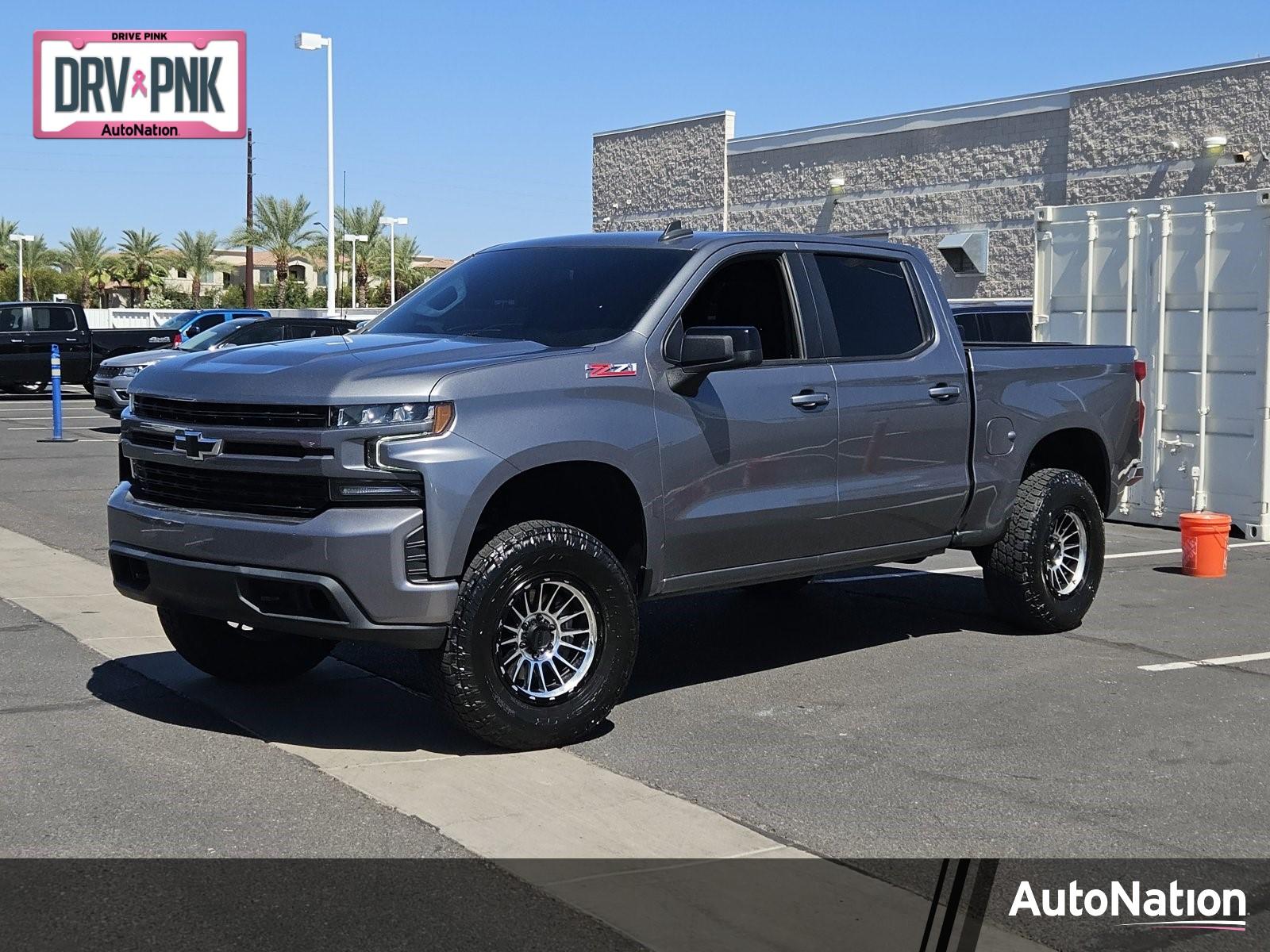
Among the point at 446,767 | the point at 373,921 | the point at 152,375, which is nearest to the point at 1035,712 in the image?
the point at 446,767

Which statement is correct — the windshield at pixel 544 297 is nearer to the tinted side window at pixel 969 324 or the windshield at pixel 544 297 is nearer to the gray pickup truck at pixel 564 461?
the gray pickup truck at pixel 564 461

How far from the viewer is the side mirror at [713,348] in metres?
6.53

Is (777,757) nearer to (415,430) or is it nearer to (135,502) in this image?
(415,430)

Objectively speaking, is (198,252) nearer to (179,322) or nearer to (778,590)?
(179,322)

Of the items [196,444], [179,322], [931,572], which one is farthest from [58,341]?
[196,444]

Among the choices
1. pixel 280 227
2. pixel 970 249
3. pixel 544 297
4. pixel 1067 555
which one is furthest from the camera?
pixel 280 227

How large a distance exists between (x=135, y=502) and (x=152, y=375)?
0.54 m

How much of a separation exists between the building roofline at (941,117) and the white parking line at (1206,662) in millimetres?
19073

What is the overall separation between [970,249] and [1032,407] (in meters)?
21.9

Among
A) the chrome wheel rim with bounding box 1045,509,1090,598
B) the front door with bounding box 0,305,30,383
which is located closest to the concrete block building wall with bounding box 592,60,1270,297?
the chrome wheel rim with bounding box 1045,509,1090,598

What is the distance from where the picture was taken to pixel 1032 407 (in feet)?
28.0

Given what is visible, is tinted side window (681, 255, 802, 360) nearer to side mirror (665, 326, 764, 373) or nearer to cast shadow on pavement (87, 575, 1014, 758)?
side mirror (665, 326, 764, 373)

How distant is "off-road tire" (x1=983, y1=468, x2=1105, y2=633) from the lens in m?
8.55

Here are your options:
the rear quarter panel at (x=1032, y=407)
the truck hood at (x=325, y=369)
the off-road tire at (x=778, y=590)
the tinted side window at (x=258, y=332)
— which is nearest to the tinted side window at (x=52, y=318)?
the tinted side window at (x=258, y=332)
